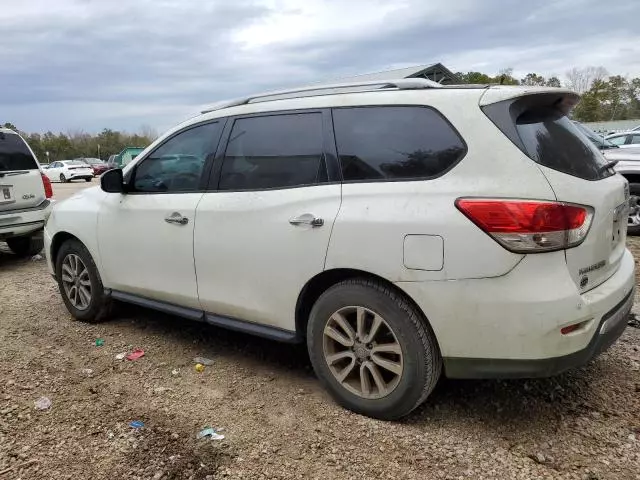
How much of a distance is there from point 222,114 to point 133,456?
2227 mm

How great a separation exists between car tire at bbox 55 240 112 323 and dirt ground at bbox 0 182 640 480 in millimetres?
542

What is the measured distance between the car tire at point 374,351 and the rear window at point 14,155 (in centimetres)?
582

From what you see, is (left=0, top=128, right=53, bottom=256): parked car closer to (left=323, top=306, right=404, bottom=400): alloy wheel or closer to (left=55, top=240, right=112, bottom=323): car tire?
(left=55, top=240, right=112, bottom=323): car tire

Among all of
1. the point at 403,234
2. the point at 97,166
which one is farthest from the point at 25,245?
the point at 97,166

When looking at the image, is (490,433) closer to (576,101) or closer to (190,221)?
(576,101)

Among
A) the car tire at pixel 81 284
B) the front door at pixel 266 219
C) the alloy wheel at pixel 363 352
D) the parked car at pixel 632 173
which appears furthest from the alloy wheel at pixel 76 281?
the parked car at pixel 632 173

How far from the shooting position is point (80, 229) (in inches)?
178

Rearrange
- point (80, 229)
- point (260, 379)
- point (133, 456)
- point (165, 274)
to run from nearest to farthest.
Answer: point (133, 456) < point (260, 379) < point (165, 274) < point (80, 229)

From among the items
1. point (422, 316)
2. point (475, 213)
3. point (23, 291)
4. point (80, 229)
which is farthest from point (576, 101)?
point (23, 291)

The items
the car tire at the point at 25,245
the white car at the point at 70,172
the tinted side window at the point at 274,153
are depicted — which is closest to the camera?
the tinted side window at the point at 274,153

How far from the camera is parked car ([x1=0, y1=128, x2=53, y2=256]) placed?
6.98 metres

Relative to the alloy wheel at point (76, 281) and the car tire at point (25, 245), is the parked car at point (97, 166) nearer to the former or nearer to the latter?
the car tire at point (25, 245)

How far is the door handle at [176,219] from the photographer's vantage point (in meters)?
3.66

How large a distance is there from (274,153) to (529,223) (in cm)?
161
